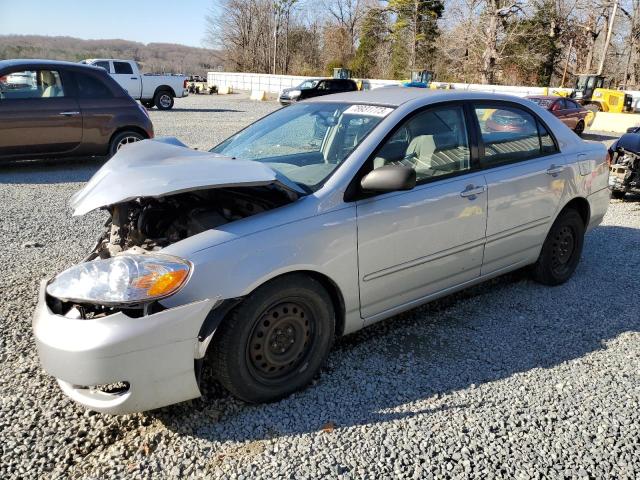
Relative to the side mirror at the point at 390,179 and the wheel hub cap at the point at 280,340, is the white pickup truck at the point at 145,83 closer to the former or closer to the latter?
the side mirror at the point at 390,179

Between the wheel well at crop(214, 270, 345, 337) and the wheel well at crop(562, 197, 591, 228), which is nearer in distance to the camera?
the wheel well at crop(214, 270, 345, 337)

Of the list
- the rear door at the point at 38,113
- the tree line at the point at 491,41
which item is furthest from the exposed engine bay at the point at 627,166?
the tree line at the point at 491,41

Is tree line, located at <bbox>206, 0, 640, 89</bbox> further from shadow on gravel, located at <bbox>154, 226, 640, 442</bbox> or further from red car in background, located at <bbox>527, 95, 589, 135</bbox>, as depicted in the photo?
shadow on gravel, located at <bbox>154, 226, 640, 442</bbox>

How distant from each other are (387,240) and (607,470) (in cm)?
154

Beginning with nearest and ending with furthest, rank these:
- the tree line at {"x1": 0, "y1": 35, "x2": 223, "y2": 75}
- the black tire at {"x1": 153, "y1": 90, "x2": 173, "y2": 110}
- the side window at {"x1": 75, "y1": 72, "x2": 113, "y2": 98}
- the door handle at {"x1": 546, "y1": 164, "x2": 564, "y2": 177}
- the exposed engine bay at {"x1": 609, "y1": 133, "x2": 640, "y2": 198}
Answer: the door handle at {"x1": 546, "y1": 164, "x2": 564, "y2": 177} → the exposed engine bay at {"x1": 609, "y1": 133, "x2": 640, "y2": 198} → the side window at {"x1": 75, "y1": 72, "x2": 113, "y2": 98} → the black tire at {"x1": 153, "y1": 90, "x2": 173, "y2": 110} → the tree line at {"x1": 0, "y1": 35, "x2": 223, "y2": 75}

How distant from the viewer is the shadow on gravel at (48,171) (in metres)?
8.55

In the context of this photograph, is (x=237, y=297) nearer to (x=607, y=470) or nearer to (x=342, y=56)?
(x=607, y=470)

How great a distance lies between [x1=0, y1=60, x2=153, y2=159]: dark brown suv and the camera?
329 inches

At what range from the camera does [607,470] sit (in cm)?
237

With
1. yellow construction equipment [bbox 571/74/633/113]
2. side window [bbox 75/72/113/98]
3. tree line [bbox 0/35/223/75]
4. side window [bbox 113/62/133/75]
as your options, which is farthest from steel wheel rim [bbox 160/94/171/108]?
tree line [bbox 0/35/223/75]

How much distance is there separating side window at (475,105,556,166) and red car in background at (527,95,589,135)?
13873 mm

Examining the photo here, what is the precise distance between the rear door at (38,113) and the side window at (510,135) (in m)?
7.25

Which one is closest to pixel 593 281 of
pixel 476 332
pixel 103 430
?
pixel 476 332

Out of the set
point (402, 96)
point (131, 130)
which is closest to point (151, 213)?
point (402, 96)
